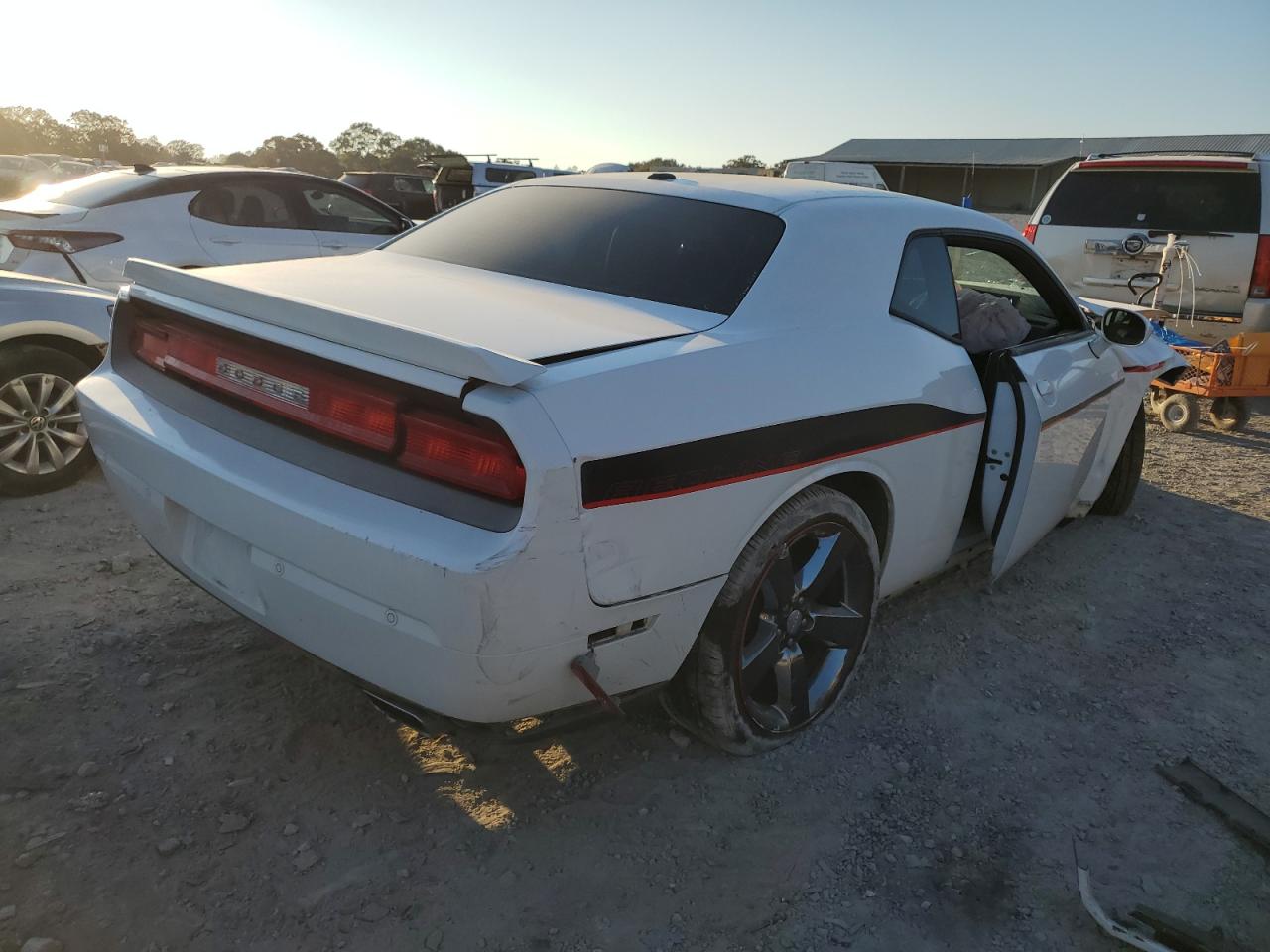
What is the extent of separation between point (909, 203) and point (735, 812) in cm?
217

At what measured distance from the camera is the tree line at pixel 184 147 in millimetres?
55594

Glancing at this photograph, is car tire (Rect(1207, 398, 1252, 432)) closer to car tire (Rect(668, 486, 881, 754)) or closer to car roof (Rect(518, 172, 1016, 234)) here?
car roof (Rect(518, 172, 1016, 234))

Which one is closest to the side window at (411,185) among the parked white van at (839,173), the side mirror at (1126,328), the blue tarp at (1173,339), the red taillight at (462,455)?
the parked white van at (839,173)

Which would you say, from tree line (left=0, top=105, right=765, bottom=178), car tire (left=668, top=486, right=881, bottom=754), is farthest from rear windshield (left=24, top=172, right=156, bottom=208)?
tree line (left=0, top=105, right=765, bottom=178)

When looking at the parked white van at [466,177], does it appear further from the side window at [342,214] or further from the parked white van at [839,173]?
the side window at [342,214]

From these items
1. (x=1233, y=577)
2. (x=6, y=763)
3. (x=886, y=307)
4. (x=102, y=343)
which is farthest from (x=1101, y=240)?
(x=6, y=763)

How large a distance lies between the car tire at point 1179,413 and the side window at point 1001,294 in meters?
2.85

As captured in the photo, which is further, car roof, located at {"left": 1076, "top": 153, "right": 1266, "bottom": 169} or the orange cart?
car roof, located at {"left": 1076, "top": 153, "right": 1266, "bottom": 169}

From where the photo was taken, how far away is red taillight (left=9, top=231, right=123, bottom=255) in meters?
5.71

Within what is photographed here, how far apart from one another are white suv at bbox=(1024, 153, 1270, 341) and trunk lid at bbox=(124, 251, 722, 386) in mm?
6462

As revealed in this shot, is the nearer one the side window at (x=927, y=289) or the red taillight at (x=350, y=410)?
the red taillight at (x=350, y=410)

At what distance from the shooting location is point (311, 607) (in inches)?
86.6

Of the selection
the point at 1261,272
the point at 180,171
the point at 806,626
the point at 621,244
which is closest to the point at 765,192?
the point at 621,244

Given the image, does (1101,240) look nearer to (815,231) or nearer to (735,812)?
(815,231)
